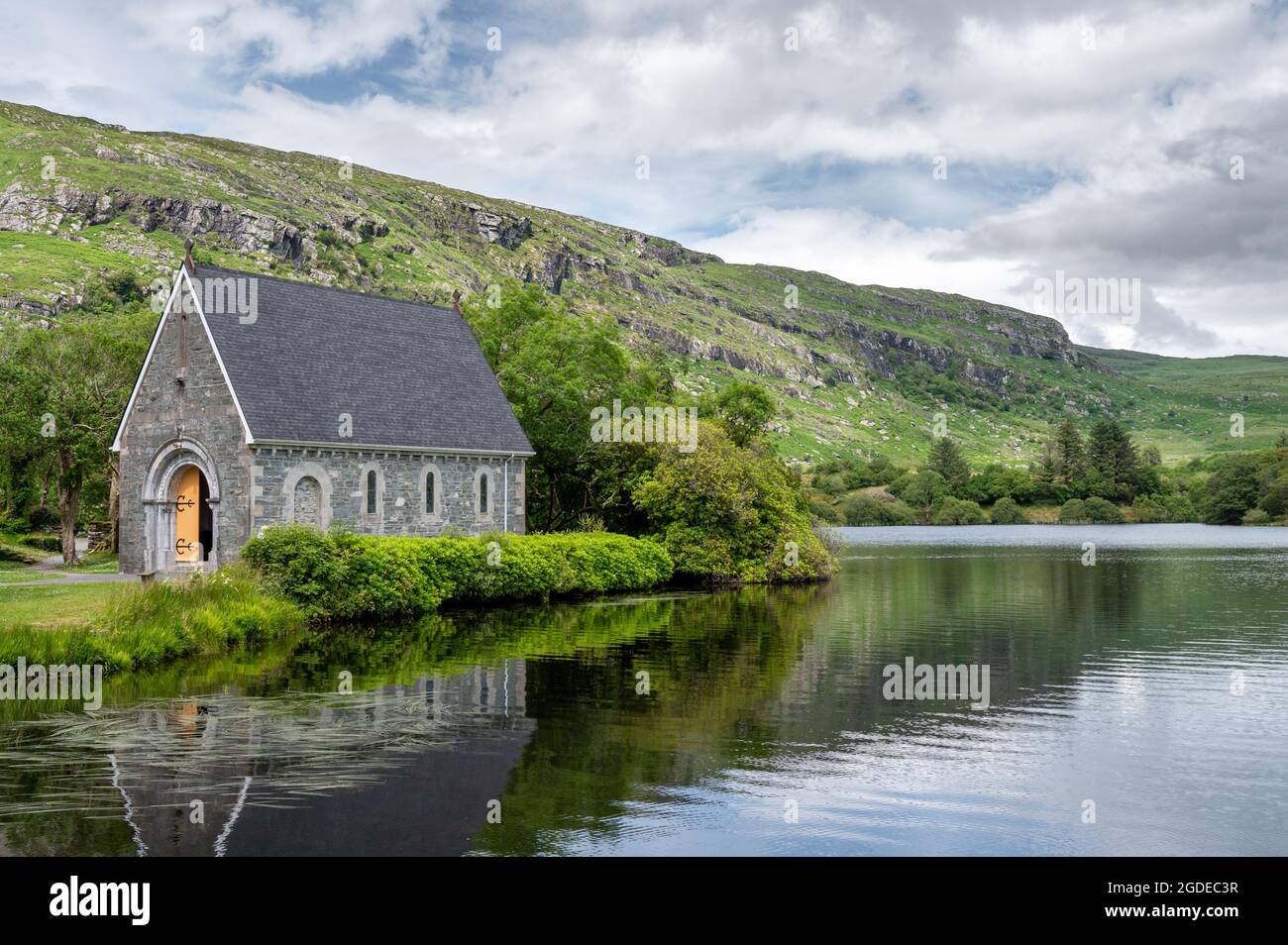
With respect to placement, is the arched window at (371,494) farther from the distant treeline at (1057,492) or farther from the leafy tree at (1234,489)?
the leafy tree at (1234,489)

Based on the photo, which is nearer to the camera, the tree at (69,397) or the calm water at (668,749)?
the calm water at (668,749)

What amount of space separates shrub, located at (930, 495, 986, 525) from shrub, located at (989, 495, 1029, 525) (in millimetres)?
2032

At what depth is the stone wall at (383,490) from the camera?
3656 cm

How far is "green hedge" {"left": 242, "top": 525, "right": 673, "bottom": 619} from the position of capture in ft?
106

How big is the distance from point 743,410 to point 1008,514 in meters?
99.5

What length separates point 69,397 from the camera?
4641 cm

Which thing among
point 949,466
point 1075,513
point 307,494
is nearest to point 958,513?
point 1075,513

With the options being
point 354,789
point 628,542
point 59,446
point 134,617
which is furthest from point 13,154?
point 354,789

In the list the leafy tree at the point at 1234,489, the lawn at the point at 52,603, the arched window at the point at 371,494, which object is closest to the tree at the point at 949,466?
the leafy tree at the point at 1234,489

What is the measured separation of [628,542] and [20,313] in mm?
110630

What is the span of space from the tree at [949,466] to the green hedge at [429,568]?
124291 mm

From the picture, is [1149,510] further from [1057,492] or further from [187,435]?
[187,435]

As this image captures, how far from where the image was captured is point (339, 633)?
31.0m
